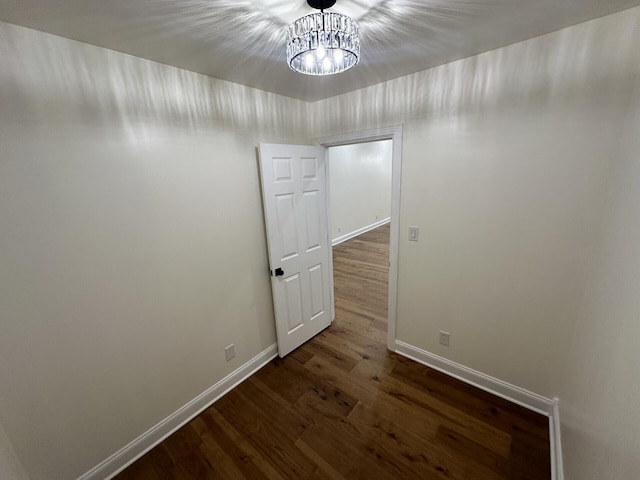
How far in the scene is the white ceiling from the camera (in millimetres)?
1006

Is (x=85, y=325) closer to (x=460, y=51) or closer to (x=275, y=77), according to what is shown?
(x=275, y=77)

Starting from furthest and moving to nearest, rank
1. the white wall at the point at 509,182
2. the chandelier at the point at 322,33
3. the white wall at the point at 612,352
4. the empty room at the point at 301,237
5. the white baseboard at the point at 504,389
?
the white baseboard at the point at 504,389, the white wall at the point at 509,182, the empty room at the point at 301,237, the chandelier at the point at 322,33, the white wall at the point at 612,352

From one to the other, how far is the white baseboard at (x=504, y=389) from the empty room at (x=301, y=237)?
2 centimetres

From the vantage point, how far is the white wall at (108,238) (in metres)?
1.13

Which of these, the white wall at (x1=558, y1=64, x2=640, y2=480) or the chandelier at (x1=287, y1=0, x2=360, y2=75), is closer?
the white wall at (x1=558, y1=64, x2=640, y2=480)

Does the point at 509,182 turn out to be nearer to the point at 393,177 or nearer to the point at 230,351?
the point at 393,177

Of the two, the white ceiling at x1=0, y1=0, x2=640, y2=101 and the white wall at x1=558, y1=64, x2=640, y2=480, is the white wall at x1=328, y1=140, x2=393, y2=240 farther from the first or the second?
the white wall at x1=558, y1=64, x2=640, y2=480

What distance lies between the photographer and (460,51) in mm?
1488

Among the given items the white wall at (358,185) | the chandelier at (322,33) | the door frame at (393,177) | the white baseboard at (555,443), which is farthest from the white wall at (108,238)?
the white wall at (358,185)

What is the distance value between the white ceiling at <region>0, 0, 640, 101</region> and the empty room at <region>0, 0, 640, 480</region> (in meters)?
0.01

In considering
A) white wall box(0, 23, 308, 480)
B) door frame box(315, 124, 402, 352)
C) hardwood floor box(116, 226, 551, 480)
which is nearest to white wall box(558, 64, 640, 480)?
hardwood floor box(116, 226, 551, 480)

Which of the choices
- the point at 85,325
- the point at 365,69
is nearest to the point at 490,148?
A: the point at 365,69

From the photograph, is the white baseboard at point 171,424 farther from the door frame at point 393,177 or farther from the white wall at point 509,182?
the white wall at point 509,182

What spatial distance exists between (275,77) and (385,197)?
21.6 ft
